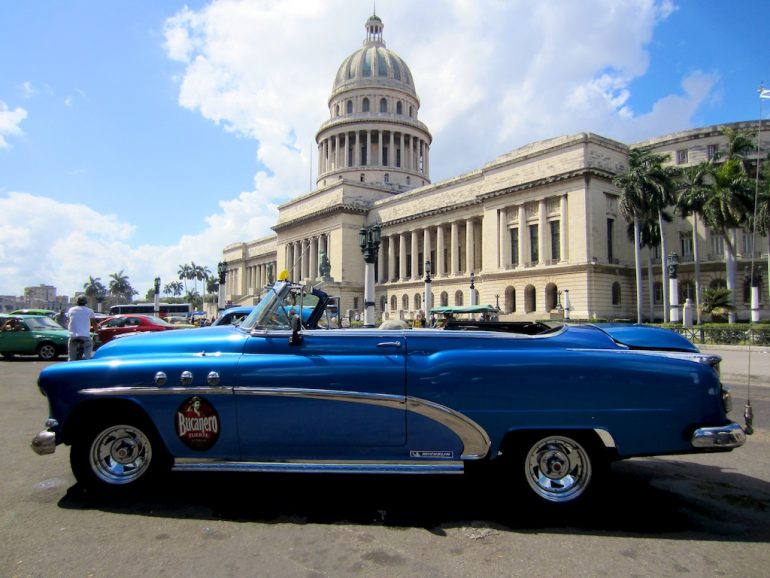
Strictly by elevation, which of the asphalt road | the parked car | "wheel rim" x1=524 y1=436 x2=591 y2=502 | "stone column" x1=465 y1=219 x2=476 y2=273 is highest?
"stone column" x1=465 y1=219 x2=476 y2=273

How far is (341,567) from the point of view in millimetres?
3205

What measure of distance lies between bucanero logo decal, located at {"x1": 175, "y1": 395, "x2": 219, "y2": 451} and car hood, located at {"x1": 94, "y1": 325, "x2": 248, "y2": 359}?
0.46 m

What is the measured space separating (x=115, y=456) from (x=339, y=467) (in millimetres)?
1951

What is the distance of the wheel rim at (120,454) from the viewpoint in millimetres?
4309

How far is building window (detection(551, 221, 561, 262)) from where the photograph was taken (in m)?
44.2

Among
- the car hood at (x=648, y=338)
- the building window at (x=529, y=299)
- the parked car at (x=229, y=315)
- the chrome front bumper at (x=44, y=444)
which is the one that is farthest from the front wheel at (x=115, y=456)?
the building window at (x=529, y=299)

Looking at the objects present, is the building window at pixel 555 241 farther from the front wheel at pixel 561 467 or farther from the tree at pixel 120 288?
the tree at pixel 120 288

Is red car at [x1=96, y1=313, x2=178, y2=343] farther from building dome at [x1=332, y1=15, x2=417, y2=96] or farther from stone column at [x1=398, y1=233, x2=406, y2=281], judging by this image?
building dome at [x1=332, y1=15, x2=417, y2=96]

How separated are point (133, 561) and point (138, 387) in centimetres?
138

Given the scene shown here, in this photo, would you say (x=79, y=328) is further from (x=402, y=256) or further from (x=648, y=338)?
(x=402, y=256)

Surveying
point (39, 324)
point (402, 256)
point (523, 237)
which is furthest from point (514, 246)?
point (39, 324)

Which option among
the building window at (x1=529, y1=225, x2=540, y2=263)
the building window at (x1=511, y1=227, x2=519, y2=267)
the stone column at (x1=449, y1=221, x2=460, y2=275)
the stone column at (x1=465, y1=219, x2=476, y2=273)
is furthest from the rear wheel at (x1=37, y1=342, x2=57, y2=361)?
the stone column at (x1=449, y1=221, x2=460, y2=275)

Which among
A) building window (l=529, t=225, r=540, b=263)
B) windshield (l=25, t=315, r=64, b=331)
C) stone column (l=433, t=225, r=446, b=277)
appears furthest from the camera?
stone column (l=433, t=225, r=446, b=277)

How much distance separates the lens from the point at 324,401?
4047 mm
